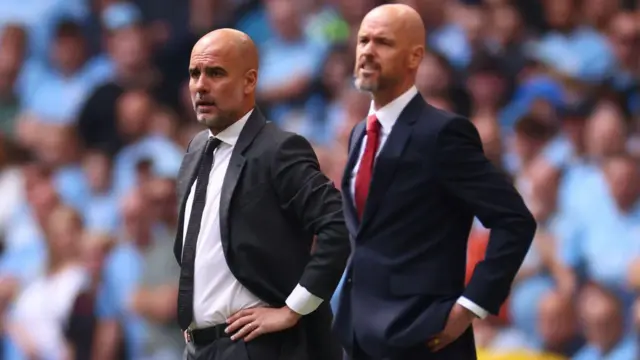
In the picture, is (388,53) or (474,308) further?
(388,53)

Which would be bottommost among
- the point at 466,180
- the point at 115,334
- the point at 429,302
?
the point at 115,334

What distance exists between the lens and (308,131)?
6.16m

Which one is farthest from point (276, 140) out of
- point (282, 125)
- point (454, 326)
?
point (282, 125)

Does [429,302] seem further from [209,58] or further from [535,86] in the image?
[535,86]

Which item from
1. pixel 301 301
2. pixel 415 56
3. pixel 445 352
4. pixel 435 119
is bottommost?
pixel 445 352

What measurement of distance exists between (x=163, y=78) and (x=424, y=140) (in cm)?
417

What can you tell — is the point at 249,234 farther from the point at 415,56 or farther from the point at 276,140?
the point at 415,56

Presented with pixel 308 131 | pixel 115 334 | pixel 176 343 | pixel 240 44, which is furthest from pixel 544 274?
pixel 240 44

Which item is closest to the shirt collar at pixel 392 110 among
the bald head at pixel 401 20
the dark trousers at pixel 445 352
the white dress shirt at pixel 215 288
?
the bald head at pixel 401 20

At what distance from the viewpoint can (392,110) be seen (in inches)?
114

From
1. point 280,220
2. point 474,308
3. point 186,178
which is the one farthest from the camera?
point 186,178

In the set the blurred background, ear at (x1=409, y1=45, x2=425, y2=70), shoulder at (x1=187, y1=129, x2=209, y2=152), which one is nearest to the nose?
shoulder at (x1=187, y1=129, x2=209, y2=152)

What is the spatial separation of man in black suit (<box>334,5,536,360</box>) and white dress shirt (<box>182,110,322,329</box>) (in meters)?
0.16

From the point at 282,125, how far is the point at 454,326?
3.57 metres
